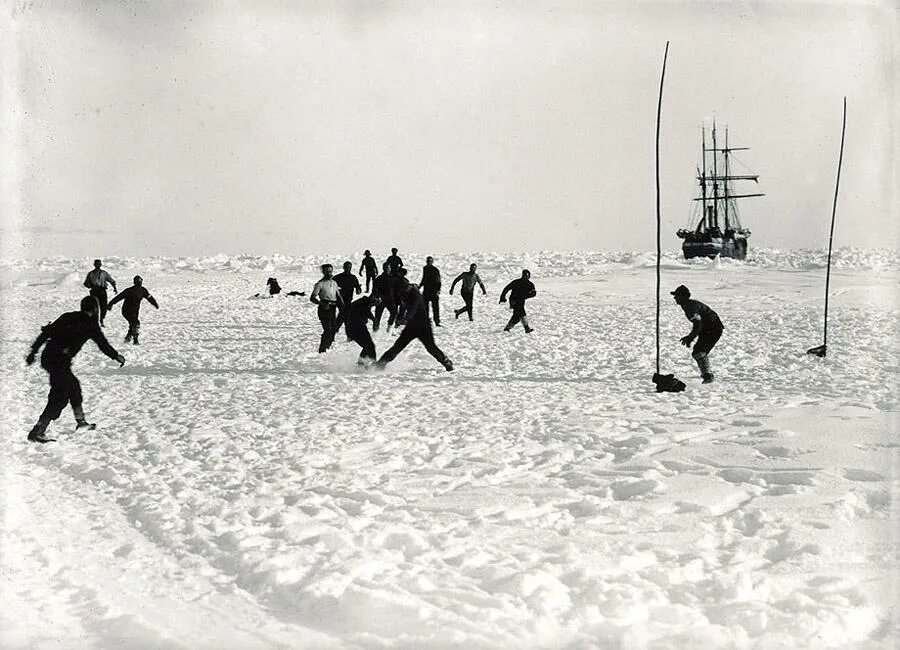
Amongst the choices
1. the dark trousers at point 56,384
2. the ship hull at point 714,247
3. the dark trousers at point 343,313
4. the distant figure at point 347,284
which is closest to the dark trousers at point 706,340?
the dark trousers at point 343,313

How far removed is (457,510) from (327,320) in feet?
26.5

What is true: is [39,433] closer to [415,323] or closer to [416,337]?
[415,323]

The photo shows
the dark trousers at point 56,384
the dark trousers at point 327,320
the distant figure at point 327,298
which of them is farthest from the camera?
the dark trousers at point 327,320

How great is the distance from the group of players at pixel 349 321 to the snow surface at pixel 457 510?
0.46 m

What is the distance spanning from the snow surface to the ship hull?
57.8 m

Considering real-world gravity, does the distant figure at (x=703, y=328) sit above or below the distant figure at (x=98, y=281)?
below

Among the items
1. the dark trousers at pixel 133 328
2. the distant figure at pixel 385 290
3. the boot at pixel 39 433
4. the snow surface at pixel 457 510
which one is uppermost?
the distant figure at pixel 385 290

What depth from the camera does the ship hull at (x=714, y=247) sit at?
68.0 m

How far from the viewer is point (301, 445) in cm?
781

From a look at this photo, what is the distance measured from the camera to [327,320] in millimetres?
13555

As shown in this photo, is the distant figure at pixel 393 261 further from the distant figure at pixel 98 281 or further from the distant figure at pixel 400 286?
the distant figure at pixel 98 281

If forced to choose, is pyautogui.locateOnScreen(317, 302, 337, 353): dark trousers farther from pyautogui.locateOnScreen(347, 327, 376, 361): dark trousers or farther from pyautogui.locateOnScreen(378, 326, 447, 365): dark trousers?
pyautogui.locateOnScreen(378, 326, 447, 365): dark trousers

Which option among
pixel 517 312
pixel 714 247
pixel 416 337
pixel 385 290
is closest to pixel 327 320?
pixel 416 337

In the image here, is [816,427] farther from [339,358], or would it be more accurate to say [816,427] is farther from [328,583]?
[339,358]
